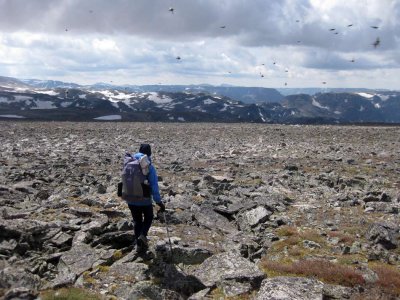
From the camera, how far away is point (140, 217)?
1197 centimetres

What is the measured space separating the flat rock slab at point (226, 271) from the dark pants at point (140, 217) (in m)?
1.96

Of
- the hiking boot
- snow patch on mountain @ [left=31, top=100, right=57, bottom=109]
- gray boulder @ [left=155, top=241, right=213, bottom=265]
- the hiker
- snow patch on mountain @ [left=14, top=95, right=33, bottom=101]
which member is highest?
the hiker

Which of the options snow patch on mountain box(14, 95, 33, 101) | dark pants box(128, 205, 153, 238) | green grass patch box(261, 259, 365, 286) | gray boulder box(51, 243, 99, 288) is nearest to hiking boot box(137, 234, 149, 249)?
dark pants box(128, 205, 153, 238)

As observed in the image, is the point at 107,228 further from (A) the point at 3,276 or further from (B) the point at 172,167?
(B) the point at 172,167

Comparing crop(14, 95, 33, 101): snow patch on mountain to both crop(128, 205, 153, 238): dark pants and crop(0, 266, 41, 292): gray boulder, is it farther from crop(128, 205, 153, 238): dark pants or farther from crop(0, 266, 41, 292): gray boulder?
crop(0, 266, 41, 292): gray boulder

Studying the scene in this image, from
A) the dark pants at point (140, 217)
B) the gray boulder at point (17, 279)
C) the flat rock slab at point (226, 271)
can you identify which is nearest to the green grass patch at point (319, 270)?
the flat rock slab at point (226, 271)

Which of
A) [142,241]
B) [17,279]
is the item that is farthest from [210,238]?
[17,279]

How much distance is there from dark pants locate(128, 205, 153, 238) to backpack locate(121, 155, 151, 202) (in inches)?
15.3

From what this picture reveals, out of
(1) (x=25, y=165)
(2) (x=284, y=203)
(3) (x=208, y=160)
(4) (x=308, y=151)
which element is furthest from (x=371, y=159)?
(1) (x=25, y=165)

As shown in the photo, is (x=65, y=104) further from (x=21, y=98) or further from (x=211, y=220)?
(x=211, y=220)

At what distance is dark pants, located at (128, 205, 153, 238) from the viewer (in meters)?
11.8

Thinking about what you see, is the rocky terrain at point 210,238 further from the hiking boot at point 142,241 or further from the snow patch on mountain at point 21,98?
the snow patch on mountain at point 21,98

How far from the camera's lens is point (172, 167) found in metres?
30.6

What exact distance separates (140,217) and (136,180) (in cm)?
124
